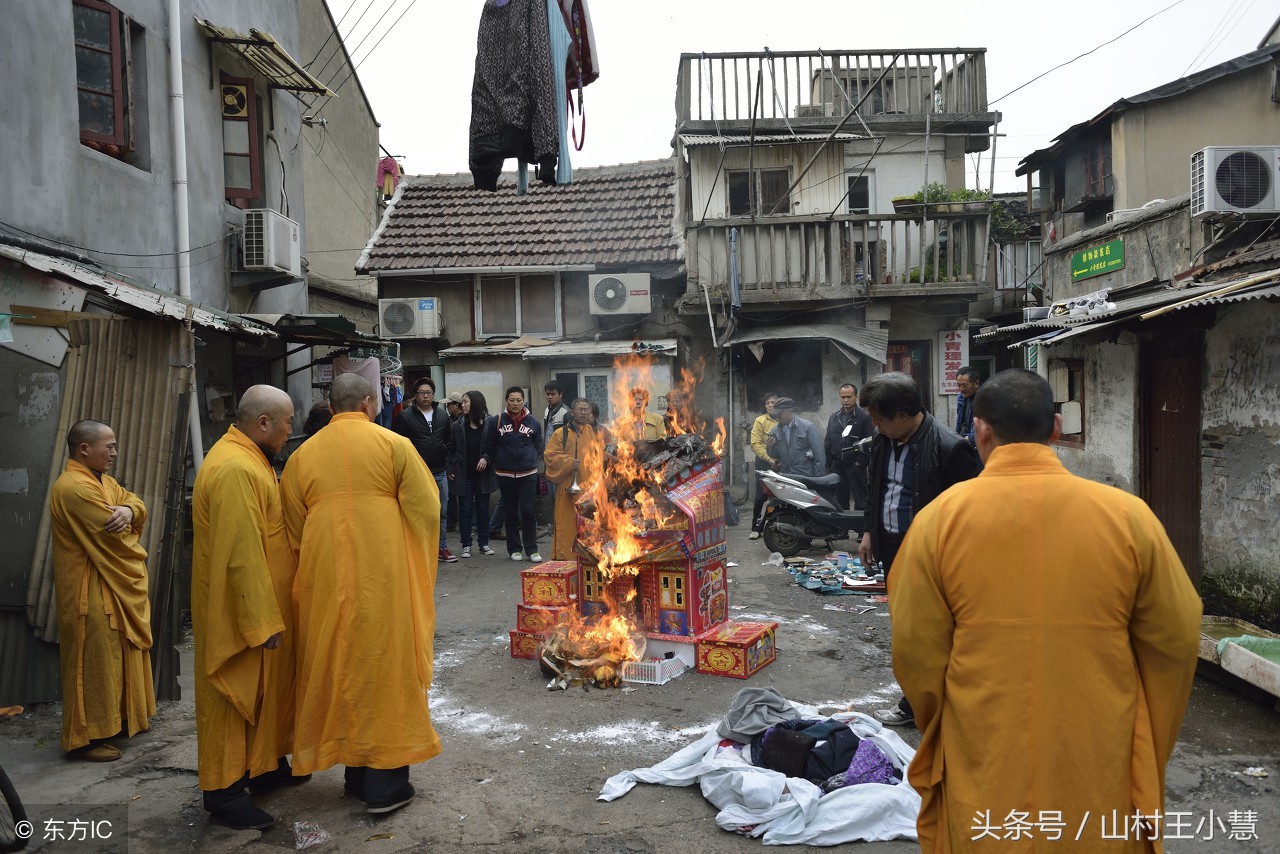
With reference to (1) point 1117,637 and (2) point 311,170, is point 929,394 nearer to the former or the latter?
(2) point 311,170

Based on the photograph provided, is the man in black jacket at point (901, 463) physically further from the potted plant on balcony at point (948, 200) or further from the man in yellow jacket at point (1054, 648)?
the potted plant on balcony at point (948, 200)

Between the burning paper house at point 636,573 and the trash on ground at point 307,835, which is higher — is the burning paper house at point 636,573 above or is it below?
above

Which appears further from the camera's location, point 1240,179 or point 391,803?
point 1240,179

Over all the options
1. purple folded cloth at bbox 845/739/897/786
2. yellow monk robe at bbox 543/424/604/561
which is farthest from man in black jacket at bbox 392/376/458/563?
purple folded cloth at bbox 845/739/897/786

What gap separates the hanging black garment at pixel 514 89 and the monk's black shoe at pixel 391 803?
3.61 metres

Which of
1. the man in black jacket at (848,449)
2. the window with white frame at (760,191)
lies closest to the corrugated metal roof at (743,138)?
the window with white frame at (760,191)

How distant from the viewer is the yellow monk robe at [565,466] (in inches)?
351

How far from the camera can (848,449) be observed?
35.2 feet

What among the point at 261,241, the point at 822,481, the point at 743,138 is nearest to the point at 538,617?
the point at 822,481

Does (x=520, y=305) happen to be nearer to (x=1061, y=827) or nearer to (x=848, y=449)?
(x=848, y=449)

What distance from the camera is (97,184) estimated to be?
777cm

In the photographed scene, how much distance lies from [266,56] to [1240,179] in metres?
10.8

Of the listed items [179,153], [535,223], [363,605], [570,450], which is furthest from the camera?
[535,223]

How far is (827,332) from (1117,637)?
1244cm
